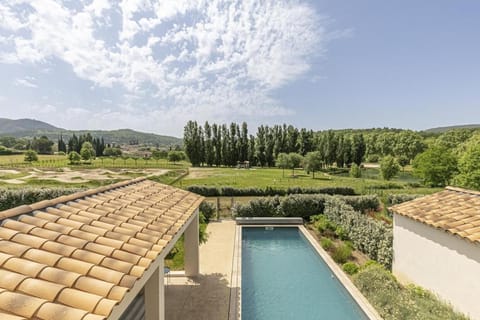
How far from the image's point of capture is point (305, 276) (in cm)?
1026

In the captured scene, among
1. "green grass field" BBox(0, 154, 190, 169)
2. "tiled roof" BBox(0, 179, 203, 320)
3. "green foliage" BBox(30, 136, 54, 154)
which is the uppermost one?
"green foliage" BBox(30, 136, 54, 154)

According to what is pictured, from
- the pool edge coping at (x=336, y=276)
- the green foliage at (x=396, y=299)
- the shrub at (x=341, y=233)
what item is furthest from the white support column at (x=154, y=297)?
the shrub at (x=341, y=233)

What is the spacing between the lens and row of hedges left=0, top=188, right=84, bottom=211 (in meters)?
18.2

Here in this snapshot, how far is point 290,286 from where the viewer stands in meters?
9.44

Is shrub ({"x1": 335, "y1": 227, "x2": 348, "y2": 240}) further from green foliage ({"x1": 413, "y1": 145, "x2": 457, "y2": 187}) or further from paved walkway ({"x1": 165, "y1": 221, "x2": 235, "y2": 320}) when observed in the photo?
green foliage ({"x1": 413, "y1": 145, "x2": 457, "y2": 187})

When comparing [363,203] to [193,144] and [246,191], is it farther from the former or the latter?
[193,144]

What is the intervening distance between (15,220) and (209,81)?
18699mm

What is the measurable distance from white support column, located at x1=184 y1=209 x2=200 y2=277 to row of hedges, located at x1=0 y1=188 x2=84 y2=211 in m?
13.7

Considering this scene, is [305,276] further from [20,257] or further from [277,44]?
[277,44]

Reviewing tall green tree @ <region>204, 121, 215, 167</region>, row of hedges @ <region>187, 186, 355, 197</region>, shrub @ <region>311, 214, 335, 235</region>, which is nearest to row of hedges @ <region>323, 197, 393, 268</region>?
shrub @ <region>311, 214, 335, 235</region>

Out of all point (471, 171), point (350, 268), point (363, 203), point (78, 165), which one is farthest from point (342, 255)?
point (78, 165)

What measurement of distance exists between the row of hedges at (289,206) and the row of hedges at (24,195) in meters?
12.4

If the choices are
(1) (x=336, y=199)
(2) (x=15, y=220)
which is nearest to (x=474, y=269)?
(2) (x=15, y=220)

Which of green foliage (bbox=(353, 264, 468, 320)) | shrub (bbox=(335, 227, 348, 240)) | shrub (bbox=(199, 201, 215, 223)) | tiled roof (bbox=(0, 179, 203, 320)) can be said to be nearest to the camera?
tiled roof (bbox=(0, 179, 203, 320))
